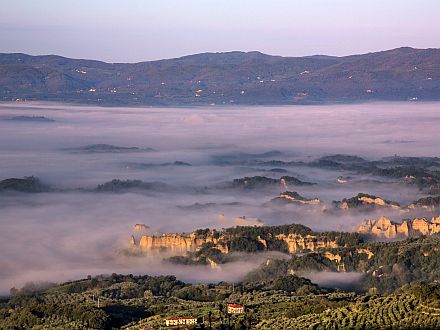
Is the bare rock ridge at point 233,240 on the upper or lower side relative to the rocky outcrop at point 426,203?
upper

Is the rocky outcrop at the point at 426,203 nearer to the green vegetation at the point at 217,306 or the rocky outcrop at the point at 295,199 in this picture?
the rocky outcrop at the point at 295,199

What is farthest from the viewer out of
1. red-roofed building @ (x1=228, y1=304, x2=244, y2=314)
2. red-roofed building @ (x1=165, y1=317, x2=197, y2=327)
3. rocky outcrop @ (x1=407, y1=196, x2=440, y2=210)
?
rocky outcrop @ (x1=407, y1=196, x2=440, y2=210)

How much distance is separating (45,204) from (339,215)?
3856 centimetres

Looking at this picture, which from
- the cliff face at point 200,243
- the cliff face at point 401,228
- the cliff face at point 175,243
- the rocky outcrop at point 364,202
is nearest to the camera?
the cliff face at point 200,243

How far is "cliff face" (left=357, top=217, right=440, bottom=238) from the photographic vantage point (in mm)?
95562

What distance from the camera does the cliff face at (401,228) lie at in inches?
3762

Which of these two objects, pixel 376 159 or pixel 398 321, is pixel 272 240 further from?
pixel 376 159

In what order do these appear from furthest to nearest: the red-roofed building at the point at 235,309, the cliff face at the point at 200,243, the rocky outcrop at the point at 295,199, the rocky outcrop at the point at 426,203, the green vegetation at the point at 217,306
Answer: the rocky outcrop at the point at 295,199 → the rocky outcrop at the point at 426,203 → the cliff face at the point at 200,243 → the red-roofed building at the point at 235,309 → the green vegetation at the point at 217,306

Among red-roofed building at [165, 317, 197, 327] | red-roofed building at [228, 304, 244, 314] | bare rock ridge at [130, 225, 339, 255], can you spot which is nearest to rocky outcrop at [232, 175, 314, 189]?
bare rock ridge at [130, 225, 339, 255]

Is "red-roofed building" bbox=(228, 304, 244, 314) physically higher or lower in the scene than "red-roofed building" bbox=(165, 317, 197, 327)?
lower

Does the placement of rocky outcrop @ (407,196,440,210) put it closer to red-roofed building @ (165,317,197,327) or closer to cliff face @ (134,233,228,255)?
cliff face @ (134,233,228,255)

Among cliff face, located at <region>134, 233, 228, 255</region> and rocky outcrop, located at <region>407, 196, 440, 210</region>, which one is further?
rocky outcrop, located at <region>407, 196, 440, 210</region>

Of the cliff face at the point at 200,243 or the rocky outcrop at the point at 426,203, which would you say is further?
the rocky outcrop at the point at 426,203

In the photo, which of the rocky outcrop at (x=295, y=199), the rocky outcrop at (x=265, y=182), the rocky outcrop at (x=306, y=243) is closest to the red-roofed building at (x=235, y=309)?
the rocky outcrop at (x=306, y=243)
